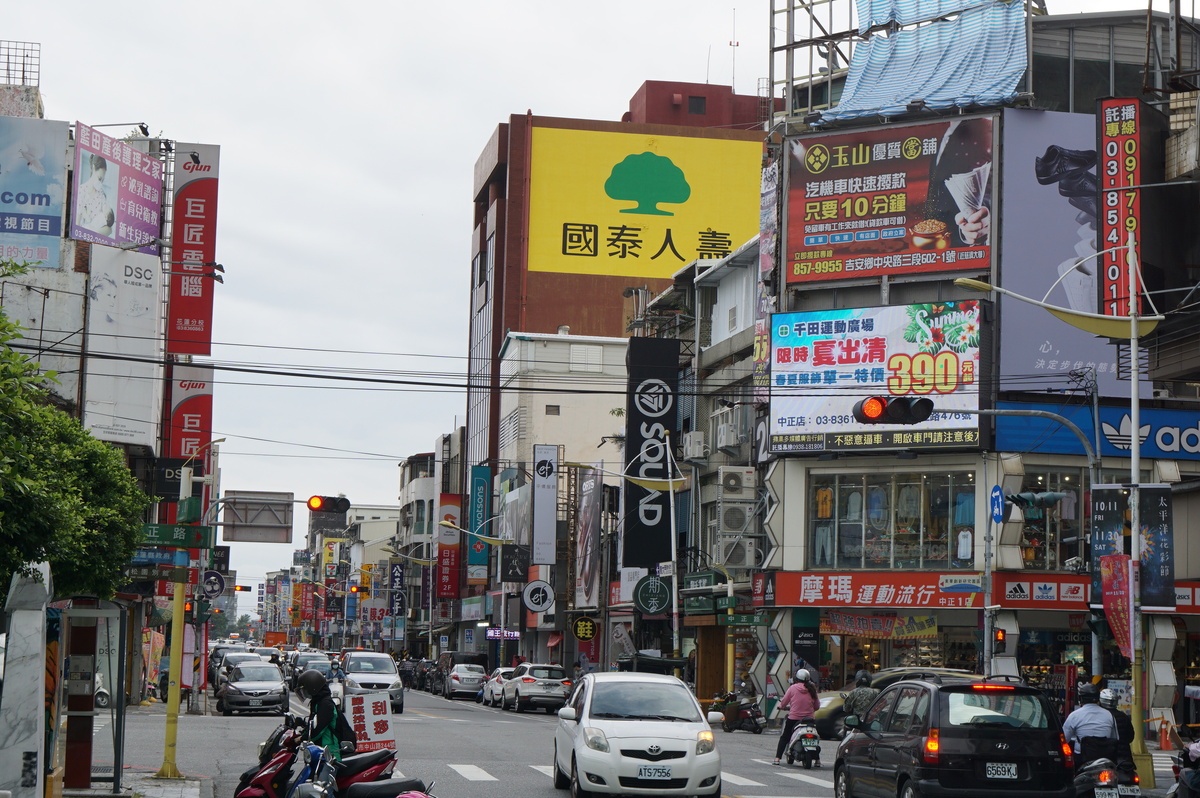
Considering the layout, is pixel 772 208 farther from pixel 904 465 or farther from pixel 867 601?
pixel 867 601

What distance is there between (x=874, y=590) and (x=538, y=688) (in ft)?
37.5

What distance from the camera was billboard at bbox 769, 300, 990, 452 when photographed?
41125 mm

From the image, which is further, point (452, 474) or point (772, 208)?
point (452, 474)

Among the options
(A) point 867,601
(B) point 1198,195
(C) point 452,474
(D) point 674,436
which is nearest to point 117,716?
(B) point 1198,195

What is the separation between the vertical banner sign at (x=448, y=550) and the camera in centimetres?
9256

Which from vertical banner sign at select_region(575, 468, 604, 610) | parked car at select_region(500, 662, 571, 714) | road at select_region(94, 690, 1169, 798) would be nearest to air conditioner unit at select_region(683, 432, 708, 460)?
parked car at select_region(500, 662, 571, 714)

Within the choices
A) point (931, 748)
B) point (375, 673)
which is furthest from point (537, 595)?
point (931, 748)

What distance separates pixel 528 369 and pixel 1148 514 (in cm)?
6537

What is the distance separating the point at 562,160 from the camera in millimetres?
89375

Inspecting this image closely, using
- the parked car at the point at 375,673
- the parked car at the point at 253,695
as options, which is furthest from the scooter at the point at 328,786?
the parked car at the point at 253,695

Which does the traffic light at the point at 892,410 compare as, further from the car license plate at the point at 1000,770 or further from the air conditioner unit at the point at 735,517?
the air conditioner unit at the point at 735,517

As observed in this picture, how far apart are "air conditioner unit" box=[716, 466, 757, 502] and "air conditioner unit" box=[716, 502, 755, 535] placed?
0.23 m

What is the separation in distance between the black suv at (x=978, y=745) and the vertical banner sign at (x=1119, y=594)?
25.3ft

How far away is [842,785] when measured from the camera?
17375mm
